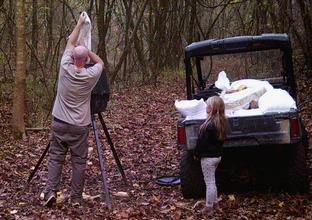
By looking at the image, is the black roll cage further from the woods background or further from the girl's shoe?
the woods background

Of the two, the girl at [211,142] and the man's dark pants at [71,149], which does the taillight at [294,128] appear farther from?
the man's dark pants at [71,149]

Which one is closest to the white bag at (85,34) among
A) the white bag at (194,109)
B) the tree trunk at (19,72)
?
the white bag at (194,109)

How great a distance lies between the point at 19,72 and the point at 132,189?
4.35 meters

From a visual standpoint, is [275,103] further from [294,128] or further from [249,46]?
[249,46]

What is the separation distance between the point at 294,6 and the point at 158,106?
6.56 meters

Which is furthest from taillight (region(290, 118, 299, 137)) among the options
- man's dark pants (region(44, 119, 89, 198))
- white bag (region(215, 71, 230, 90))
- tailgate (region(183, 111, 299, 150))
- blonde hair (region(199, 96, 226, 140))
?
man's dark pants (region(44, 119, 89, 198))

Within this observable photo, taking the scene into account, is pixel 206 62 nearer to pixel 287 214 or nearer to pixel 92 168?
pixel 92 168

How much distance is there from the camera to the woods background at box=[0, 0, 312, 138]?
1328 centimetres

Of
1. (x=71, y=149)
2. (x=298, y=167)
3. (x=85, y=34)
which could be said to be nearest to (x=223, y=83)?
(x=298, y=167)

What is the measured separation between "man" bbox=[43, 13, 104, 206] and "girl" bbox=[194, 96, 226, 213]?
4.89 ft

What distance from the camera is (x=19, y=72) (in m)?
10.6

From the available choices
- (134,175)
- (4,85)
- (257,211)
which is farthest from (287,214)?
(4,85)

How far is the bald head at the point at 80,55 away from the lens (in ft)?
21.1

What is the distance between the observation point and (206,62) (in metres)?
9.79
